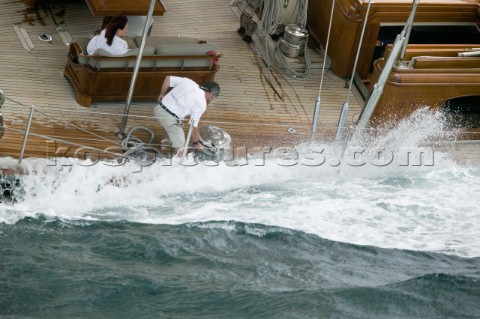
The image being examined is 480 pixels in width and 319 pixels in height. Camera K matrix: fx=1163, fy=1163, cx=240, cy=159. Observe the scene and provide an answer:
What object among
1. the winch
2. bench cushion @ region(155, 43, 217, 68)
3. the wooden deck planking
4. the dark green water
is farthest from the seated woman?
the dark green water

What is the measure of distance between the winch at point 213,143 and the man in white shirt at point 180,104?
122mm

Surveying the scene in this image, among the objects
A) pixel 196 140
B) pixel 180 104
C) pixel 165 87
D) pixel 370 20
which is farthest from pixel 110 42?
pixel 370 20

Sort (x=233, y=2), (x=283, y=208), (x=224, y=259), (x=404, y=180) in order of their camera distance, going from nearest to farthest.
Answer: (x=224, y=259) → (x=283, y=208) → (x=404, y=180) → (x=233, y=2)

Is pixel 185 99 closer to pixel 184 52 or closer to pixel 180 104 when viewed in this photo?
pixel 180 104

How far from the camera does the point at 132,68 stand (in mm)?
10695

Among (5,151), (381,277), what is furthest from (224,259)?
(5,151)

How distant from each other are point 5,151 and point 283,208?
251 cm

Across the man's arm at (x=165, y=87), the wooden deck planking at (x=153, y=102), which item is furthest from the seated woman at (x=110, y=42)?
the man's arm at (x=165, y=87)

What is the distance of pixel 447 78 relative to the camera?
36.1 feet

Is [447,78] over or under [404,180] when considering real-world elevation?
over

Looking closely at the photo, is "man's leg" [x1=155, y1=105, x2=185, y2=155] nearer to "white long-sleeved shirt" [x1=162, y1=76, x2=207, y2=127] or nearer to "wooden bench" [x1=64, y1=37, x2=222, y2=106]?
"white long-sleeved shirt" [x1=162, y1=76, x2=207, y2=127]

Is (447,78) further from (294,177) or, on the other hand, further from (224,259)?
(224,259)

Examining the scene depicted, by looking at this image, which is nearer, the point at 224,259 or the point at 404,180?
the point at 224,259

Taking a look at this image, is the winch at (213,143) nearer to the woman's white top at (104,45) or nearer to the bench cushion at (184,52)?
the bench cushion at (184,52)
